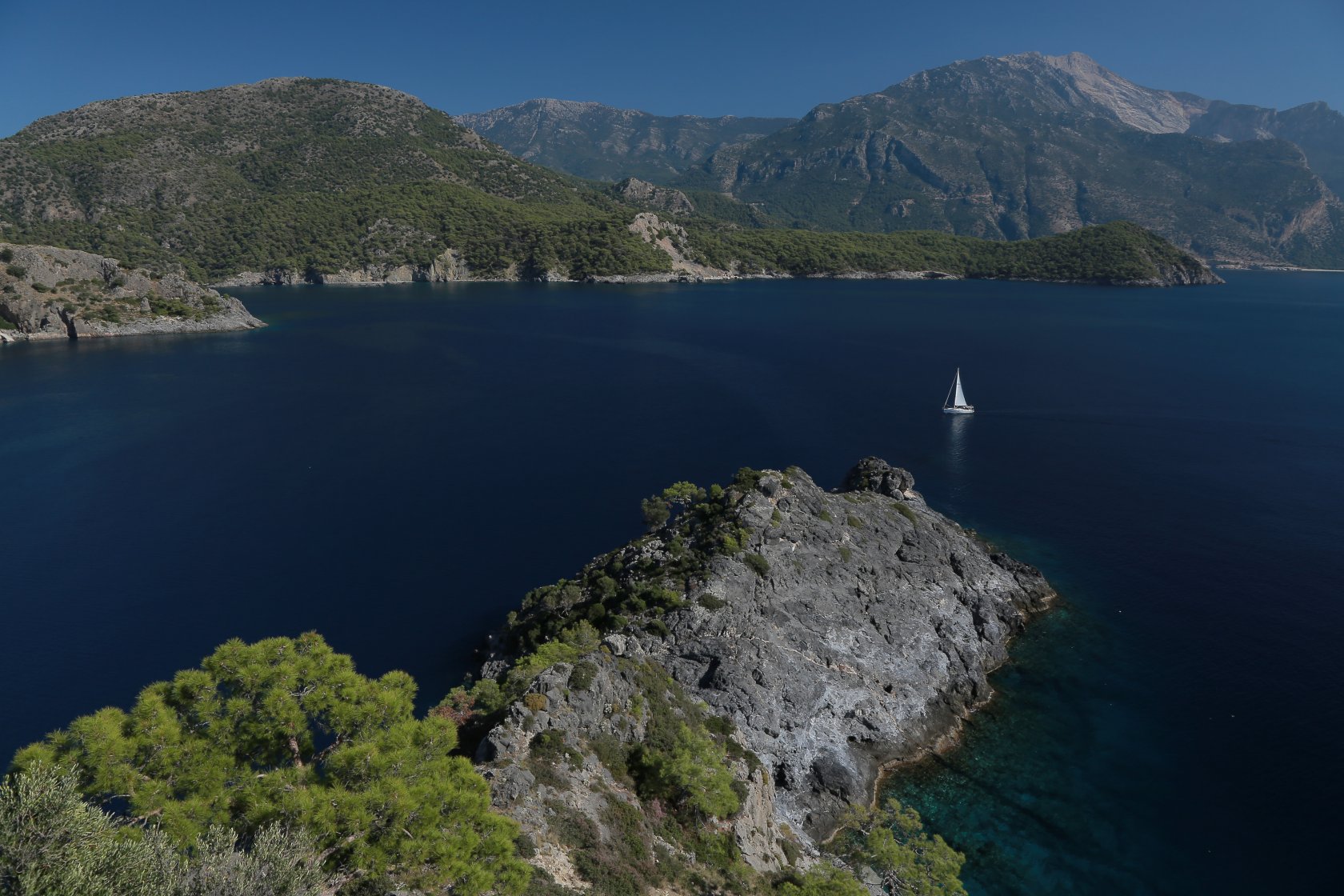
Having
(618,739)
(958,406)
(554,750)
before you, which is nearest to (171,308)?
(958,406)

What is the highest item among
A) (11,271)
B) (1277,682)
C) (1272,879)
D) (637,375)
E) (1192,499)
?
(11,271)

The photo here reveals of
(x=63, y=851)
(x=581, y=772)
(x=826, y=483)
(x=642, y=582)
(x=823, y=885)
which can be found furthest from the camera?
(x=826, y=483)

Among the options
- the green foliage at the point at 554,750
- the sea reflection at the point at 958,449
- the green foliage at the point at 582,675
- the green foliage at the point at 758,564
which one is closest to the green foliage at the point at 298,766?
the green foliage at the point at 554,750

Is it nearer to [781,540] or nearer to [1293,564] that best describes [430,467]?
[781,540]

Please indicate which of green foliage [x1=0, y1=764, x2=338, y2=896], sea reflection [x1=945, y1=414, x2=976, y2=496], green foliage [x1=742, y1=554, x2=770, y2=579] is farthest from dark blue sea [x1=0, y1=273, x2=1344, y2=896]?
green foliage [x1=0, y1=764, x2=338, y2=896]

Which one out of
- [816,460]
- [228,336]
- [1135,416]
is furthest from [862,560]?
[228,336]

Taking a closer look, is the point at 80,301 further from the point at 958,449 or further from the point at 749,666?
the point at 958,449

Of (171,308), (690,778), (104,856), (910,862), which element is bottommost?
(910,862)
